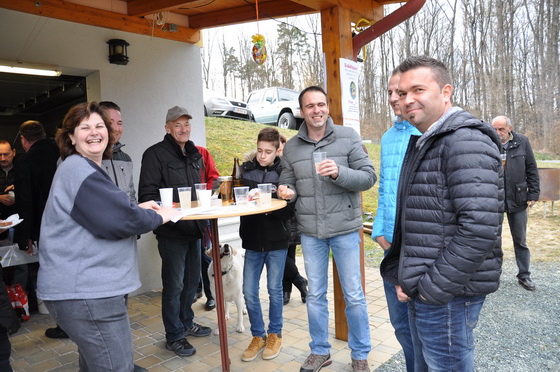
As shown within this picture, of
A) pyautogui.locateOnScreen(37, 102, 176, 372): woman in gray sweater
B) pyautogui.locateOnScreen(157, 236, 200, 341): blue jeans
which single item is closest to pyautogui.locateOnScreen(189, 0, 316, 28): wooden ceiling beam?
pyautogui.locateOnScreen(157, 236, 200, 341): blue jeans

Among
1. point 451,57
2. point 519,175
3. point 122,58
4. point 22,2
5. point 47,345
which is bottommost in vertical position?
point 47,345

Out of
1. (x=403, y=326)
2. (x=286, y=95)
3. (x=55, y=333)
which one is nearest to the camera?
(x=403, y=326)

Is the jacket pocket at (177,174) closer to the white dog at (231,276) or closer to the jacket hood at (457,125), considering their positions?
the white dog at (231,276)

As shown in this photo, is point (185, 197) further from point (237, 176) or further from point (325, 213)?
point (325, 213)

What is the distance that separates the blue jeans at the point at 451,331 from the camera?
1.75 meters

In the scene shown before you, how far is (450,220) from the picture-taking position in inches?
65.9

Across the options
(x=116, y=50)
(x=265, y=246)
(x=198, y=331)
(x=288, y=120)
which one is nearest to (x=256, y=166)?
(x=265, y=246)

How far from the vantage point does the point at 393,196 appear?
9.21ft

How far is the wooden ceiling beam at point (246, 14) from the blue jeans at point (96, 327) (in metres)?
3.48

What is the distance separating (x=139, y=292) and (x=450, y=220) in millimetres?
4603

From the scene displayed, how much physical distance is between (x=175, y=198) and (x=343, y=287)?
1.63 metres

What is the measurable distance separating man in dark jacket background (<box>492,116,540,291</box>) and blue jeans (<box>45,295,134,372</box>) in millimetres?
4949

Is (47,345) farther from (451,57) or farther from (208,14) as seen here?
(451,57)

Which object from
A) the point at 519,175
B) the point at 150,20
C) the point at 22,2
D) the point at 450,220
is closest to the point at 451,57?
the point at 519,175
